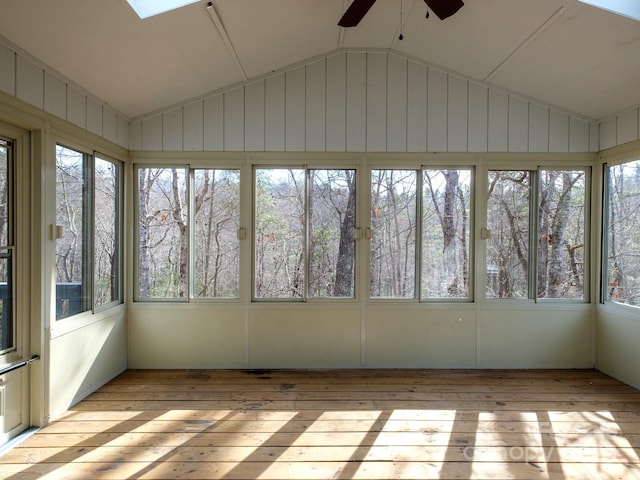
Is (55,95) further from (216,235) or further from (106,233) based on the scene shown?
(216,235)

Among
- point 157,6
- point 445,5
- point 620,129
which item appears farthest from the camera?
point 620,129

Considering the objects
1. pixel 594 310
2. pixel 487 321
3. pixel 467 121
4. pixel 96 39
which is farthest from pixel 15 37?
pixel 594 310

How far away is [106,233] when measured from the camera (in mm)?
3389

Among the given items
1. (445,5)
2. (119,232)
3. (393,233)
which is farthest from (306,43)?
(119,232)

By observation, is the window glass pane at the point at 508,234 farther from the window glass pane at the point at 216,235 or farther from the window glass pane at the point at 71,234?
the window glass pane at the point at 71,234

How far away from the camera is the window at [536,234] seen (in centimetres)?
377

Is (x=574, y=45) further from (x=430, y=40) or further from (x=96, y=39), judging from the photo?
Result: (x=96, y=39)

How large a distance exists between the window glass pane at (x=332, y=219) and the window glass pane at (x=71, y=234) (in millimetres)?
1987

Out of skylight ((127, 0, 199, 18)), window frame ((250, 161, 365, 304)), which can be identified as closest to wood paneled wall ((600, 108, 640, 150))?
window frame ((250, 161, 365, 304))

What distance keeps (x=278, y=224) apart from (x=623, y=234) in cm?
329

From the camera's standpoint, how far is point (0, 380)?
7.71ft

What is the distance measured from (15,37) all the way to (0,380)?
2101mm

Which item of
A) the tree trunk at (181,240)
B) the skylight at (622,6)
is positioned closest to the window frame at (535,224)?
the skylight at (622,6)

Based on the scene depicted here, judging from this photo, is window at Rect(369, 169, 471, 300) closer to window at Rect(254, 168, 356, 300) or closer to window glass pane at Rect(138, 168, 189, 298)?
window at Rect(254, 168, 356, 300)
